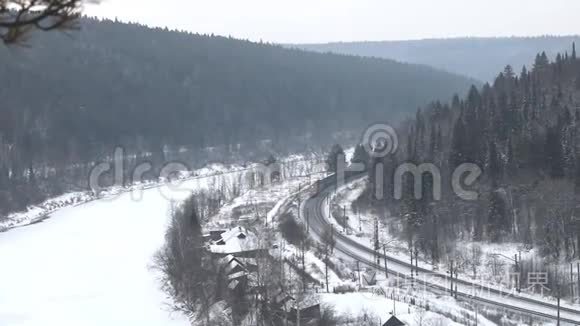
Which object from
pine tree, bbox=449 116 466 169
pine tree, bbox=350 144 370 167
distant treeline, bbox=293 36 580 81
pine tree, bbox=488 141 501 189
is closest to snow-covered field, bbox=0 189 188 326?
pine tree, bbox=449 116 466 169

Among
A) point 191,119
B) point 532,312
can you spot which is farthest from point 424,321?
point 191,119

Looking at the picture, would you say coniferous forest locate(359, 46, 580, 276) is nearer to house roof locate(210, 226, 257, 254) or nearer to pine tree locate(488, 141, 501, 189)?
pine tree locate(488, 141, 501, 189)

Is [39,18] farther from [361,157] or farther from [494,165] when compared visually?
[361,157]

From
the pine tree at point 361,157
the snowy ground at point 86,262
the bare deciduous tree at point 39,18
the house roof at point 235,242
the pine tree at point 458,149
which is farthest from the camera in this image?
the pine tree at point 361,157

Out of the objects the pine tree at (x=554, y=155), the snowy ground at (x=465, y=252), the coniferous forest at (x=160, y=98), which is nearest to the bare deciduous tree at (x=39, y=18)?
the snowy ground at (x=465, y=252)

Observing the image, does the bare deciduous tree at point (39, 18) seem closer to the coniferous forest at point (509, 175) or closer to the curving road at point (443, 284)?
the curving road at point (443, 284)
